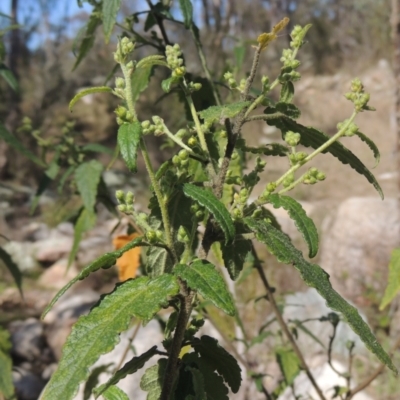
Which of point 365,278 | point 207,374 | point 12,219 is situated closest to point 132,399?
point 207,374

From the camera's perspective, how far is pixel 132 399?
6.31 ft

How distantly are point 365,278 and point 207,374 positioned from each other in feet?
13.3

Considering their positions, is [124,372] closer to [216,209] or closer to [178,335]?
[178,335]

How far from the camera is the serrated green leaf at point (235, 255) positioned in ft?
2.02

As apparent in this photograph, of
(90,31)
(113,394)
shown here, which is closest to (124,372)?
(113,394)

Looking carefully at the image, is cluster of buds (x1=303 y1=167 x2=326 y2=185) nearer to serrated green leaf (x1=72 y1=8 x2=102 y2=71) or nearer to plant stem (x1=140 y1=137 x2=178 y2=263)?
plant stem (x1=140 y1=137 x2=178 y2=263)

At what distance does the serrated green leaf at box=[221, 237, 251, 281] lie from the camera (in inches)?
24.2

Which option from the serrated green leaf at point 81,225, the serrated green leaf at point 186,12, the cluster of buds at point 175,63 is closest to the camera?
the cluster of buds at point 175,63

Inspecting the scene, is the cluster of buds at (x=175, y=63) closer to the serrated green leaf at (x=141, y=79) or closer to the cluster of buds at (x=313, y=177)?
the cluster of buds at (x=313, y=177)

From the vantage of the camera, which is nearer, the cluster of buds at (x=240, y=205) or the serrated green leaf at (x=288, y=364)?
the cluster of buds at (x=240, y=205)

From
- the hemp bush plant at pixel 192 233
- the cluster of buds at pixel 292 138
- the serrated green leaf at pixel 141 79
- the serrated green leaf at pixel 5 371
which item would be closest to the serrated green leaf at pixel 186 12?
the serrated green leaf at pixel 141 79

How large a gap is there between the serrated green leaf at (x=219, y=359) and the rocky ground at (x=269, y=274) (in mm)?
734

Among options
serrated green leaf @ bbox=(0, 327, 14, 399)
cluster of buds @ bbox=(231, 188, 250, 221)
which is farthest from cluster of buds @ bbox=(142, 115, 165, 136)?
serrated green leaf @ bbox=(0, 327, 14, 399)

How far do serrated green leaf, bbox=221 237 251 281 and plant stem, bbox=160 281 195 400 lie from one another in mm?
62
